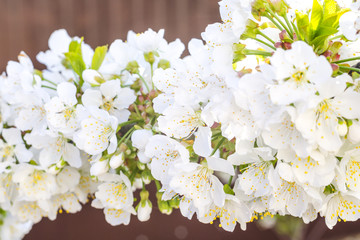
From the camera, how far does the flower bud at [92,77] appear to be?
896 millimetres

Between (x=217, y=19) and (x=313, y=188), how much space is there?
2.70 metres

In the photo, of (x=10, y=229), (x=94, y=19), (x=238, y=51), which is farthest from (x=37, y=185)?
(x=94, y=19)

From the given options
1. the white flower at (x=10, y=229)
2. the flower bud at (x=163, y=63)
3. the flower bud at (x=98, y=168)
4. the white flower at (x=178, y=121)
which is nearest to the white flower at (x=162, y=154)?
the white flower at (x=178, y=121)

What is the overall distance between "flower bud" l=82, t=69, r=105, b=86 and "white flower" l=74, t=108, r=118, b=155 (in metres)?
0.10

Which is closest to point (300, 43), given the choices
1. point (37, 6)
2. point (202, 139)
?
point (202, 139)

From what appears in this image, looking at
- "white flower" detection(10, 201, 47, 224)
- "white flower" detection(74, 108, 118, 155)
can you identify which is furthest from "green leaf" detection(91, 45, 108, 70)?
"white flower" detection(10, 201, 47, 224)

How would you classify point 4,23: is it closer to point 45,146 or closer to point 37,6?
point 37,6

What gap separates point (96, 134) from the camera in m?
0.83

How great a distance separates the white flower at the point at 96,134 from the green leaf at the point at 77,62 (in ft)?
0.53

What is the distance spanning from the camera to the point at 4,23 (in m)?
3.17

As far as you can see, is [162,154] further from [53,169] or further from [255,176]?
[53,169]

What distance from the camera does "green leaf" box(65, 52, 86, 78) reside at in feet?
3.09

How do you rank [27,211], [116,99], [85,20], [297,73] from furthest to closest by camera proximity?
[85,20] → [27,211] → [116,99] → [297,73]

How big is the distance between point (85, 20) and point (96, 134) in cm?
251
